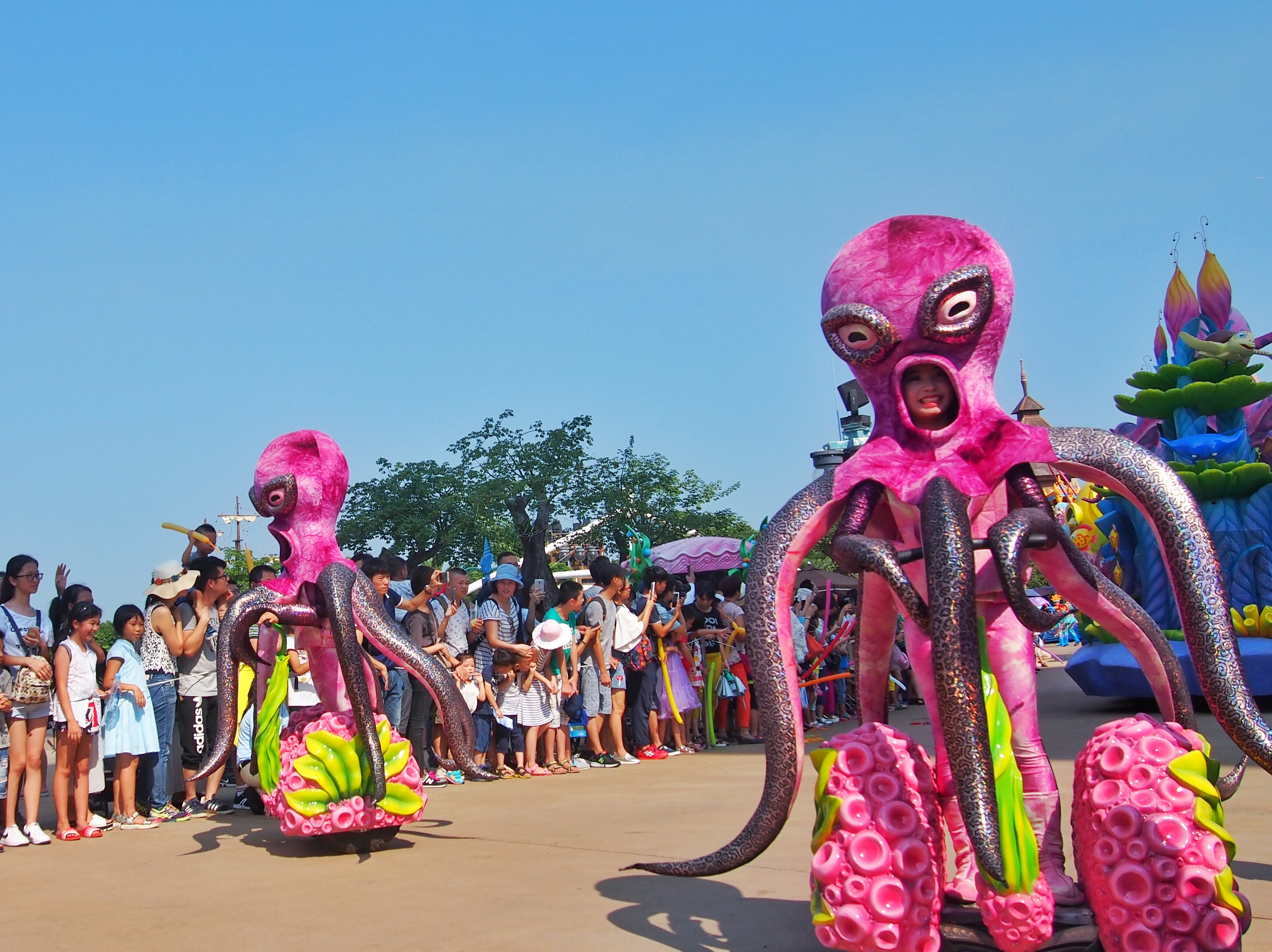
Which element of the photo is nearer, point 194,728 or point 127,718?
point 127,718

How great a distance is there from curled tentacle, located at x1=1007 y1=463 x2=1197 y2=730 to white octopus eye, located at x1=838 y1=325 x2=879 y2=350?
613 mm

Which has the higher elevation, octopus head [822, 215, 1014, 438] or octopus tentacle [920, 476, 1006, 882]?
octopus head [822, 215, 1014, 438]

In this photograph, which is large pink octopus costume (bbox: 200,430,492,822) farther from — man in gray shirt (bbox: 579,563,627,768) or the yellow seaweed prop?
man in gray shirt (bbox: 579,563,627,768)

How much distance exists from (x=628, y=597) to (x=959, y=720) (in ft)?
23.2

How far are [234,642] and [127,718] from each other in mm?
1660

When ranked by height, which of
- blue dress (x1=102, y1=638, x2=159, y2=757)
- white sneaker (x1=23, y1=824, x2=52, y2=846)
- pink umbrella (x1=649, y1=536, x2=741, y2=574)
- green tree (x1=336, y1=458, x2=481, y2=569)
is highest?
green tree (x1=336, y1=458, x2=481, y2=569)

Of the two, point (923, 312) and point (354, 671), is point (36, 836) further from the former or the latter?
point (923, 312)

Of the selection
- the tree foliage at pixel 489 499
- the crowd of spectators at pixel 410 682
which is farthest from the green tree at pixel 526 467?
the crowd of spectators at pixel 410 682

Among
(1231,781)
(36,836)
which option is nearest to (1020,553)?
(1231,781)

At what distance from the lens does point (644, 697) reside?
1031 centimetres

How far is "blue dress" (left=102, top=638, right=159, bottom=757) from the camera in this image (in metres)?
7.07

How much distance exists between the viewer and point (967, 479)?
3.76m

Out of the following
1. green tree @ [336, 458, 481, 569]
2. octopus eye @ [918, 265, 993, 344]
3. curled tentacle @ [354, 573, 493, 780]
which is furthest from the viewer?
green tree @ [336, 458, 481, 569]

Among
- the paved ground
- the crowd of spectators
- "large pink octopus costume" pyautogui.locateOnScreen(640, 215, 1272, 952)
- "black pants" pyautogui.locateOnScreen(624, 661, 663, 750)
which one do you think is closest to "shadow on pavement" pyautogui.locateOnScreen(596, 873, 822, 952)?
the paved ground
